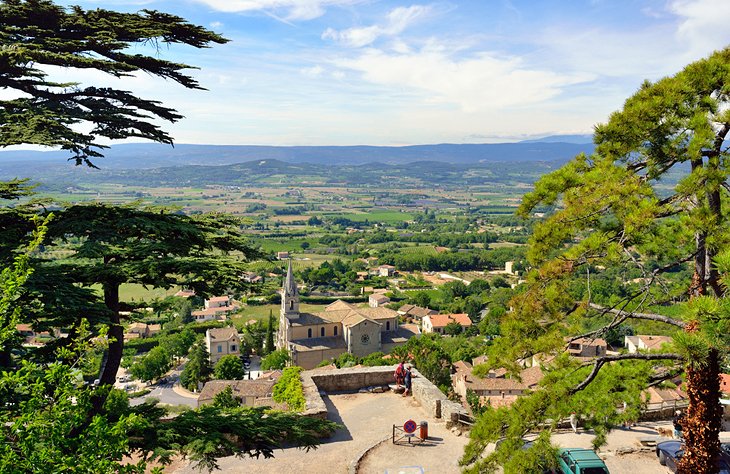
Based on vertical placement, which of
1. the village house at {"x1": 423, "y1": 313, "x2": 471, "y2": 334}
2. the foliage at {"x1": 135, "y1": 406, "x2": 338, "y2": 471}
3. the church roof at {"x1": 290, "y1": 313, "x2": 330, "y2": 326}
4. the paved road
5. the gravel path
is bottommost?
the village house at {"x1": 423, "y1": 313, "x2": 471, "y2": 334}

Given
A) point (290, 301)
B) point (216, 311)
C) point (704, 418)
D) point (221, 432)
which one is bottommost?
point (216, 311)

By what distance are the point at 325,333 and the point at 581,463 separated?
4199cm

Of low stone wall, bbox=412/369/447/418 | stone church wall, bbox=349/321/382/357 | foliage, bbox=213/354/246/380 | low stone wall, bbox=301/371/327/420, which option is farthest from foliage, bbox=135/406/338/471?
stone church wall, bbox=349/321/382/357

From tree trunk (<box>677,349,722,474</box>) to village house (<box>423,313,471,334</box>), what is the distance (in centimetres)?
5515

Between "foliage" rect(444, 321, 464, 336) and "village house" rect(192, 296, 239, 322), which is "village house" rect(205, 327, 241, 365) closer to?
"village house" rect(192, 296, 239, 322)

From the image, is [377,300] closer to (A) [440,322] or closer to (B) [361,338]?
(A) [440,322]

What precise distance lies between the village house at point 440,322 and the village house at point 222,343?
21.9 meters

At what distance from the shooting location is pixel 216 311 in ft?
236

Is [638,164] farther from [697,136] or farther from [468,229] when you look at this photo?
[468,229]

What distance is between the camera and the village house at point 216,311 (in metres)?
69.5

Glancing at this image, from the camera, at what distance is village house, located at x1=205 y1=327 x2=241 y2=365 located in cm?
5106

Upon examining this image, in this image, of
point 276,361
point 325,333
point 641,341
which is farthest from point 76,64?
point 641,341

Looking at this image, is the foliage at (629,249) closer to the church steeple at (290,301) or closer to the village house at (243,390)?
the village house at (243,390)

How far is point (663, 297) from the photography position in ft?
18.6
